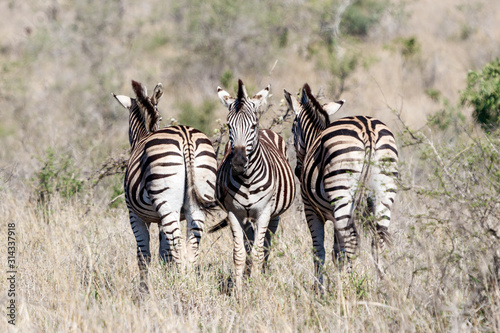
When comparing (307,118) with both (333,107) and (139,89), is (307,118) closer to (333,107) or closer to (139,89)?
(333,107)

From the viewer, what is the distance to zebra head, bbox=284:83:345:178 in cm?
588

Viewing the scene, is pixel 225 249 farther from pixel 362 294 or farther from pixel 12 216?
pixel 12 216

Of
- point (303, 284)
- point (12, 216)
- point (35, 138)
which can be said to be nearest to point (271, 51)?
point (35, 138)

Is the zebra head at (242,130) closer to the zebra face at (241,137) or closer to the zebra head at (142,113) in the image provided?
the zebra face at (241,137)

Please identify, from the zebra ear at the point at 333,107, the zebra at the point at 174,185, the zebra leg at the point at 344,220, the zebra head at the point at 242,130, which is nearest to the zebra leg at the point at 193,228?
the zebra at the point at 174,185

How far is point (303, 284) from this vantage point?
510 centimetres

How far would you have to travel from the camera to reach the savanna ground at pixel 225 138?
13.7 feet

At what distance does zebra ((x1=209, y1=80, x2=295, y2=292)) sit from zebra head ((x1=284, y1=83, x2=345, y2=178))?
0.48 meters

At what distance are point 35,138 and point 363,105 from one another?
8750 millimetres

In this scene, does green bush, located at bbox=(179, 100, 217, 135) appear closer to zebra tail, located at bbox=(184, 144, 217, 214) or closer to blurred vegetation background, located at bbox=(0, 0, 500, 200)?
blurred vegetation background, located at bbox=(0, 0, 500, 200)

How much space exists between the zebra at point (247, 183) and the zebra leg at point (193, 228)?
0.30 meters

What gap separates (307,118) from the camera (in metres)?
6.07

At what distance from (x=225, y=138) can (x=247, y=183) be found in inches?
134

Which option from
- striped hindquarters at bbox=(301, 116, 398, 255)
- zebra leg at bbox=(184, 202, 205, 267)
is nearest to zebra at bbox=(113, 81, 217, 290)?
zebra leg at bbox=(184, 202, 205, 267)
